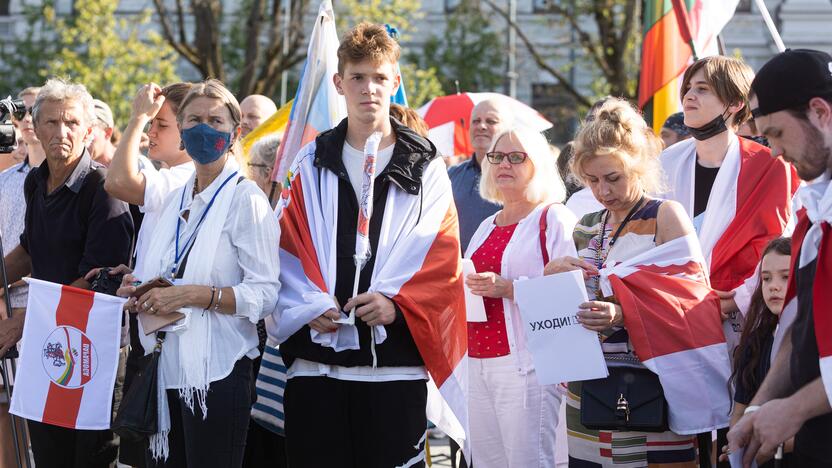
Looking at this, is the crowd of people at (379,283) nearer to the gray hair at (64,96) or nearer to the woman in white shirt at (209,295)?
the woman in white shirt at (209,295)

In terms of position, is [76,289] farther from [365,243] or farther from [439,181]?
[439,181]

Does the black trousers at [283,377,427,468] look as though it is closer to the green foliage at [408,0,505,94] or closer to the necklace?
the necklace

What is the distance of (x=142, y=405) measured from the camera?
417 cm

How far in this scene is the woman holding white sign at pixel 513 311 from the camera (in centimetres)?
505

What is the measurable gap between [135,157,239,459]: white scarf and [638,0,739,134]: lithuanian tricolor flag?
384 centimetres

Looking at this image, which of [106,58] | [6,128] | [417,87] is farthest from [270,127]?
[106,58]

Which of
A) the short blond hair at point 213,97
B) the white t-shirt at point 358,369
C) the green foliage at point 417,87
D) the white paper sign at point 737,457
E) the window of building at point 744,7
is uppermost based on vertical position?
the window of building at point 744,7

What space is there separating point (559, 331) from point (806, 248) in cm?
135

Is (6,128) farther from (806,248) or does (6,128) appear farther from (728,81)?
(806,248)

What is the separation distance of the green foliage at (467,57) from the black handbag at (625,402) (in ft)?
80.9

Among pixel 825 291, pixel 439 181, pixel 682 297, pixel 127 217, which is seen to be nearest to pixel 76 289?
pixel 127 217

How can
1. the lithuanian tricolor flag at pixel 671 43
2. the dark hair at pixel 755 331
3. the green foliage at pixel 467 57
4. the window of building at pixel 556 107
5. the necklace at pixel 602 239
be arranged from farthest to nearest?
1. the window of building at pixel 556 107
2. the green foliage at pixel 467 57
3. the lithuanian tricolor flag at pixel 671 43
4. the necklace at pixel 602 239
5. the dark hair at pixel 755 331

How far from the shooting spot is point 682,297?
13.9ft

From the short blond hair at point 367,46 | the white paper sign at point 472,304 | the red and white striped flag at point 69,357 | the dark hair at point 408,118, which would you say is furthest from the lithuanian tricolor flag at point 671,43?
the red and white striped flag at point 69,357
